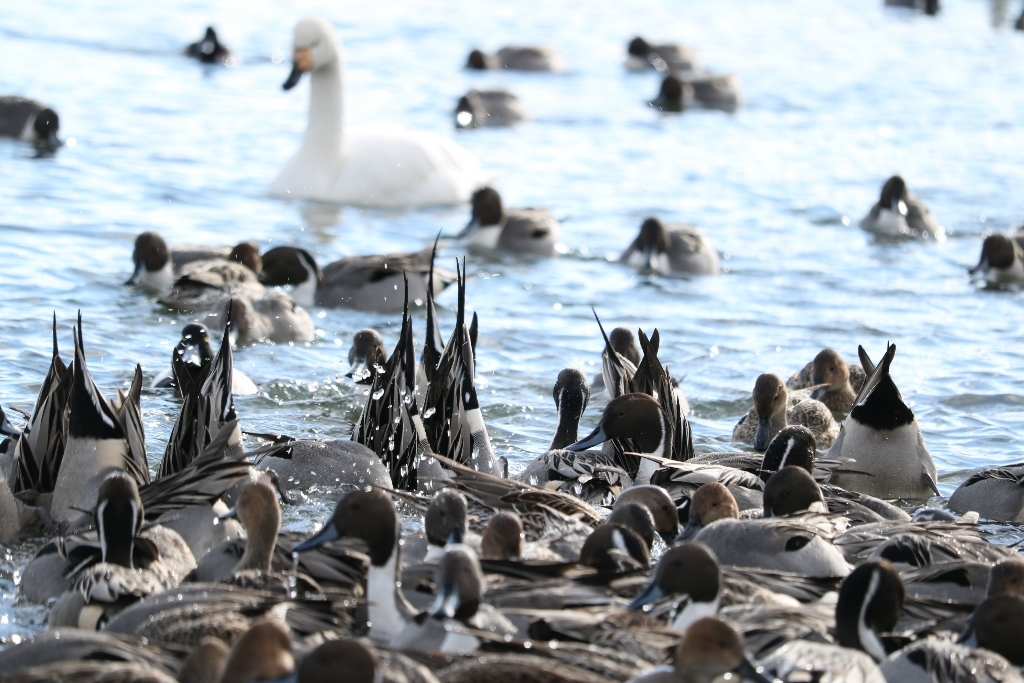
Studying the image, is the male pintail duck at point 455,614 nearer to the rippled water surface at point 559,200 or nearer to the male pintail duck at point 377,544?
the male pintail duck at point 377,544

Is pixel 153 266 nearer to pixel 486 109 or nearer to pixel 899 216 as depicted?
pixel 899 216

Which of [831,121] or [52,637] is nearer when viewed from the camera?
[52,637]

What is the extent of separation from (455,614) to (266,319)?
599 centimetres

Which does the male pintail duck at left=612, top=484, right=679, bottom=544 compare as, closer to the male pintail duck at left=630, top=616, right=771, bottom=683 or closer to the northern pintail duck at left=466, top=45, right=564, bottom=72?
the male pintail duck at left=630, top=616, right=771, bottom=683

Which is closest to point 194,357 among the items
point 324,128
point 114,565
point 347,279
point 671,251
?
point 347,279

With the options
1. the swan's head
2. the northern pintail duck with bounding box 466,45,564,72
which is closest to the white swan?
the swan's head

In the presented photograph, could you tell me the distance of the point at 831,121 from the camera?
2103cm

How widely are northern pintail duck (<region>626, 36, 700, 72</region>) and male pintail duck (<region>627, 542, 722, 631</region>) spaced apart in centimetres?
2198

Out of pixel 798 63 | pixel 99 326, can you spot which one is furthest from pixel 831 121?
pixel 99 326

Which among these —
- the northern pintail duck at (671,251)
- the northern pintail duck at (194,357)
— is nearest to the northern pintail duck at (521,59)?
the northern pintail duck at (671,251)

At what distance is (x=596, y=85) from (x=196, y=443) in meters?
18.7

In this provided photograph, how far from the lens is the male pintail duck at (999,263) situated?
12953 millimetres

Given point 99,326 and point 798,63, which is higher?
point 798,63

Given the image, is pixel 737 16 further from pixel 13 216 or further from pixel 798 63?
pixel 13 216
